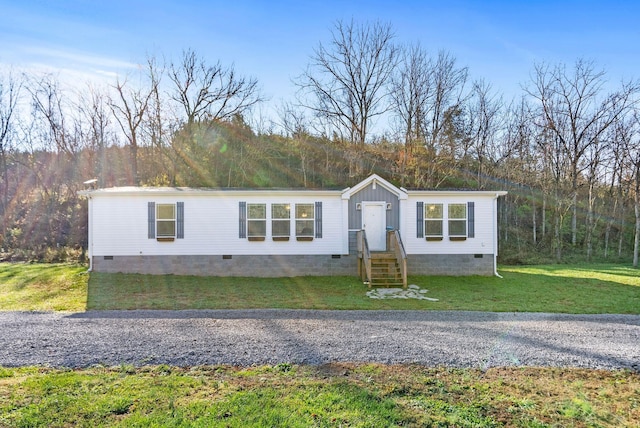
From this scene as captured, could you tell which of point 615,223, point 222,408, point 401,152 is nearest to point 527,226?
point 615,223

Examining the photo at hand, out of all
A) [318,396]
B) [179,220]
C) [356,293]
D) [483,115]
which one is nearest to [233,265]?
[179,220]

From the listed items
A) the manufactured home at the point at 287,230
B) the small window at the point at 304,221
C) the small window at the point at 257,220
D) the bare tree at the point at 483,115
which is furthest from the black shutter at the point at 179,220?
the bare tree at the point at 483,115

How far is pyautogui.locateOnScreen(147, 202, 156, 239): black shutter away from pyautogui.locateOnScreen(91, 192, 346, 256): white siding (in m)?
0.13

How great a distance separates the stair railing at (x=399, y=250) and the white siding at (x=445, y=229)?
2.17ft

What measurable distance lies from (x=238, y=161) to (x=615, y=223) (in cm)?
2413

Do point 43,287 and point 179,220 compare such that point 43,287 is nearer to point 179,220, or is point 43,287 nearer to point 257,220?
point 179,220

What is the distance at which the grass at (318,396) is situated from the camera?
3.38m

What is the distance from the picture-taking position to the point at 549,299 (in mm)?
10445

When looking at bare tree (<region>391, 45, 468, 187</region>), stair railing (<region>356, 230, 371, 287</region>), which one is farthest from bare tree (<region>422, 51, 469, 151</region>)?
stair railing (<region>356, 230, 371, 287</region>)

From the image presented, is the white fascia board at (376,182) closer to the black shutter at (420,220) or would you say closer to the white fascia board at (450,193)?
the white fascia board at (450,193)

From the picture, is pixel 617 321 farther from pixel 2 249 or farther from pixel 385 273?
pixel 2 249

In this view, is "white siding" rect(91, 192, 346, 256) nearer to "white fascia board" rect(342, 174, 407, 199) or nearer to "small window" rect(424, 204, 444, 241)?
"white fascia board" rect(342, 174, 407, 199)

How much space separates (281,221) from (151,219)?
171 inches

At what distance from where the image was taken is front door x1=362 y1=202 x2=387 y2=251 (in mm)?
13883
